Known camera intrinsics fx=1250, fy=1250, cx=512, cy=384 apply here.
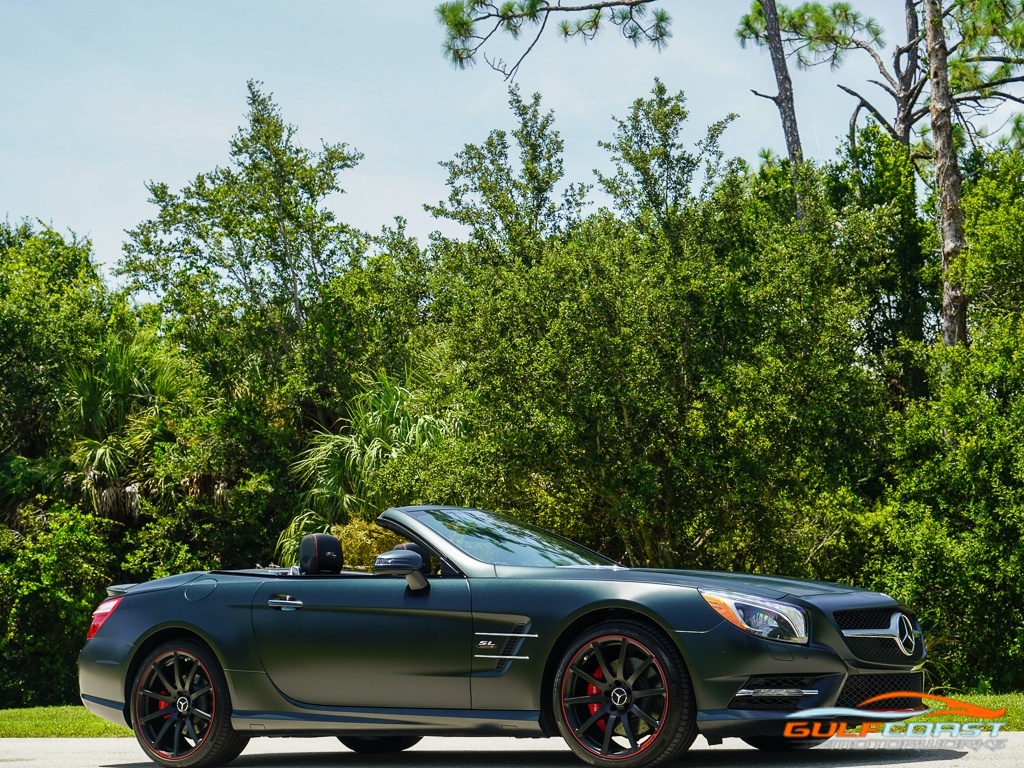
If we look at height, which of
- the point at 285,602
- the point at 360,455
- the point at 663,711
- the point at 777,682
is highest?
the point at 360,455

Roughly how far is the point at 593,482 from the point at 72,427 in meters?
13.8

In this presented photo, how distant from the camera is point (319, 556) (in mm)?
7660

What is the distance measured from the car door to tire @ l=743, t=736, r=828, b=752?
194 cm

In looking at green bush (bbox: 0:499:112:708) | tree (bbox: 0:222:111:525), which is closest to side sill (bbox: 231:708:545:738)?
green bush (bbox: 0:499:112:708)

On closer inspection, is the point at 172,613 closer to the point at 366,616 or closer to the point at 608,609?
the point at 366,616

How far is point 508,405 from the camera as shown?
629 inches

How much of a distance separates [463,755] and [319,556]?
64.6 inches

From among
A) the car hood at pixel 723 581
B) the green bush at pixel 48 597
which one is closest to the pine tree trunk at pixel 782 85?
the green bush at pixel 48 597

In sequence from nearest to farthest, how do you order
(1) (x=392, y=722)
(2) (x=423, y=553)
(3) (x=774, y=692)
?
(3) (x=774, y=692) → (1) (x=392, y=722) → (2) (x=423, y=553)

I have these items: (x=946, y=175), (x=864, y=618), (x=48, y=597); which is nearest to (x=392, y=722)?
(x=864, y=618)

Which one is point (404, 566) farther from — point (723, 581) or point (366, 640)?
point (723, 581)

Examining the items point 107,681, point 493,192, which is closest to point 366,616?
point 107,681

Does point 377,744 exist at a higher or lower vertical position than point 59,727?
higher

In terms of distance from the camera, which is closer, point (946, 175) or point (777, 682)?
point (777, 682)
